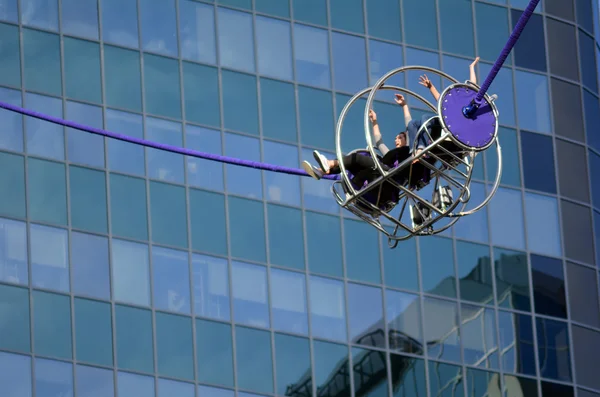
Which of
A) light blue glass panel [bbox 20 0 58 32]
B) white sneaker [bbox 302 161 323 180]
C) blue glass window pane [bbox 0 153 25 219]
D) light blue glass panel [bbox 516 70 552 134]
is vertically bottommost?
white sneaker [bbox 302 161 323 180]

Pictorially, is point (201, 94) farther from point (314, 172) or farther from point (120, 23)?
point (314, 172)

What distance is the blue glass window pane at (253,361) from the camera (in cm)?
4653

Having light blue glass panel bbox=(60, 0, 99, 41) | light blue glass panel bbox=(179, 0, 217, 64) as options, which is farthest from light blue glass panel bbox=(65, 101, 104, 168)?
light blue glass panel bbox=(179, 0, 217, 64)

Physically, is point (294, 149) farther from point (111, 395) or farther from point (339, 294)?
point (111, 395)

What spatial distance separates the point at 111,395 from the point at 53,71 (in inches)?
310

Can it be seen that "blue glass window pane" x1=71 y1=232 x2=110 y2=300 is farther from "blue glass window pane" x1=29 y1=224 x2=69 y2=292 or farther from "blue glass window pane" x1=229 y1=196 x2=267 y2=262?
"blue glass window pane" x1=229 y1=196 x2=267 y2=262

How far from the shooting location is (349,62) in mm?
50844

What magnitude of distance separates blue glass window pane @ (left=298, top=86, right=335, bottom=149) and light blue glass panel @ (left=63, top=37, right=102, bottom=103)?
17.8 feet

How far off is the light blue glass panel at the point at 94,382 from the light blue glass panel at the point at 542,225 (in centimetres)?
1296

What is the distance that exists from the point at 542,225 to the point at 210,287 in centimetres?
1019

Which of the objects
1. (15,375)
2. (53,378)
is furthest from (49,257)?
(15,375)

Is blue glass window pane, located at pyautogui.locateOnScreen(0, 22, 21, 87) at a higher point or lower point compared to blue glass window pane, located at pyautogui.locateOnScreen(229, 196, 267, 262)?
higher

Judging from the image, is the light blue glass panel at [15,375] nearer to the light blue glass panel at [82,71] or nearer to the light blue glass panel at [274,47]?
the light blue glass panel at [82,71]

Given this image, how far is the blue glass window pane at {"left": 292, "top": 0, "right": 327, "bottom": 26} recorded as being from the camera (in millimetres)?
50375
